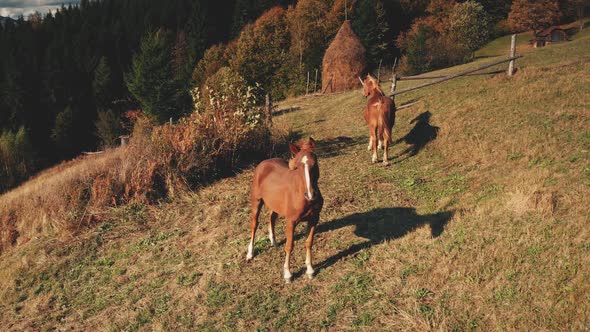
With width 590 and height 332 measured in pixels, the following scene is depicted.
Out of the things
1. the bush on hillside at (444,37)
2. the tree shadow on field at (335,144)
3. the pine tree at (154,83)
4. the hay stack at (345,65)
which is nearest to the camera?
the tree shadow on field at (335,144)

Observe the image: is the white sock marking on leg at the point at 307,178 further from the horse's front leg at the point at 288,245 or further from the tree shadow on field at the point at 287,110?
the tree shadow on field at the point at 287,110

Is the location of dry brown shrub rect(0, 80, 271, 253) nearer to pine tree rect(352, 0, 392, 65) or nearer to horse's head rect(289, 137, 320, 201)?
horse's head rect(289, 137, 320, 201)

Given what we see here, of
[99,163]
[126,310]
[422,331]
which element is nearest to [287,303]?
[422,331]

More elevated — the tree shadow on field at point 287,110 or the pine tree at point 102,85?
the pine tree at point 102,85

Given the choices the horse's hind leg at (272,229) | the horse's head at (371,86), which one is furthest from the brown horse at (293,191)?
the horse's head at (371,86)

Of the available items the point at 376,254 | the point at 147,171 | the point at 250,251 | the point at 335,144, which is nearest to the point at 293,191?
the point at 250,251

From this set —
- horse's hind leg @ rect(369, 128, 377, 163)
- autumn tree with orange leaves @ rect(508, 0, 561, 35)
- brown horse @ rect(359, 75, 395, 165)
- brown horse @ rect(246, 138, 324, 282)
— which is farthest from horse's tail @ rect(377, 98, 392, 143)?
autumn tree with orange leaves @ rect(508, 0, 561, 35)

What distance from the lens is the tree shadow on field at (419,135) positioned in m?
13.2

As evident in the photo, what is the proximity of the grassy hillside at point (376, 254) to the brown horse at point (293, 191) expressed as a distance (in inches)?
36.1

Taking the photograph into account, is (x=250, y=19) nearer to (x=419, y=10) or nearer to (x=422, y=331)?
(x=419, y=10)

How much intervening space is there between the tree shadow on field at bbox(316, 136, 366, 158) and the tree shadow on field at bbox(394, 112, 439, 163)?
6.01 feet

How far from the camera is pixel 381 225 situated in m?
8.38

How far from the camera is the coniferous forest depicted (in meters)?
45.0

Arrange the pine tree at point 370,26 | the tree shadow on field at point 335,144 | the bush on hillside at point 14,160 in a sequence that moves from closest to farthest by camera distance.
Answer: the tree shadow on field at point 335,144 < the bush on hillside at point 14,160 < the pine tree at point 370,26
